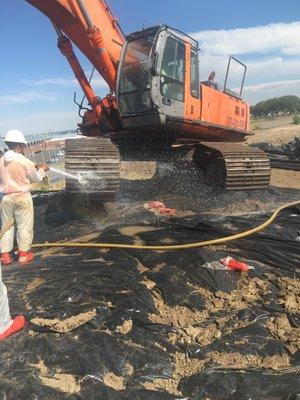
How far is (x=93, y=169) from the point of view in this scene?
7961 millimetres

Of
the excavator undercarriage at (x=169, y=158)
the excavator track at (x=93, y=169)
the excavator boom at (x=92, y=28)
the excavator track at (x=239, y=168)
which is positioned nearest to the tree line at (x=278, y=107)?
the excavator undercarriage at (x=169, y=158)

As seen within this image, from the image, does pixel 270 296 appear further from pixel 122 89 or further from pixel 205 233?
pixel 122 89

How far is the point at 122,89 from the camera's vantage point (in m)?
8.80

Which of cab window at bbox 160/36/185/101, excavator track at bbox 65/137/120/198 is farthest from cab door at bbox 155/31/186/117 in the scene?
excavator track at bbox 65/137/120/198

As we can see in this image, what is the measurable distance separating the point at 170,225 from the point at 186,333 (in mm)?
2874

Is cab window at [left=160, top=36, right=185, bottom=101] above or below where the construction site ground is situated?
above

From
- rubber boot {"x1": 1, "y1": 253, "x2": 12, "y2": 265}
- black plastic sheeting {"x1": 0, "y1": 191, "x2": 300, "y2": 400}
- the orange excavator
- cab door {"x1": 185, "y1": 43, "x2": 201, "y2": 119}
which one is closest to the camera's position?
black plastic sheeting {"x1": 0, "y1": 191, "x2": 300, "y2": 400}

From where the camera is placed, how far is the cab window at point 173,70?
8.41 meters

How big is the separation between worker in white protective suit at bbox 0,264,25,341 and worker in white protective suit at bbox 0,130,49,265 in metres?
2.09

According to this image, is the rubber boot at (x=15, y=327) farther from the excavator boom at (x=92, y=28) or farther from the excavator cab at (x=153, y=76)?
the excavator boom at (x=92, y=28)

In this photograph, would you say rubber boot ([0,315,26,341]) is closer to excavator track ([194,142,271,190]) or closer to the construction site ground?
the construction site ground

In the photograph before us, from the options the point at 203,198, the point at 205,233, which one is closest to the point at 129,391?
the point at 205,233

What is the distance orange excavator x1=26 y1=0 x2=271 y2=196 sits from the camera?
26.9ft

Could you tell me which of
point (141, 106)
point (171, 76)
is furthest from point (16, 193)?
point (171, 76)
